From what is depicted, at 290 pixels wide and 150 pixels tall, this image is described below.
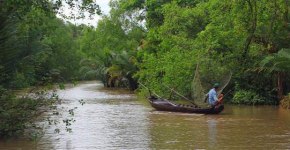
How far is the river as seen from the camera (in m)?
12.4

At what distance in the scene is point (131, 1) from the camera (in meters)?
40.7

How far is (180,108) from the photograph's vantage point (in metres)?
20.2

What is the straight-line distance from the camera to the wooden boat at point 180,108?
1947 cm

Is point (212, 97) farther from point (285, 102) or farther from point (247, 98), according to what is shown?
point (247, 98)

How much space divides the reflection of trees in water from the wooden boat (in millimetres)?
1117

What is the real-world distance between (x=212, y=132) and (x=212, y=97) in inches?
195

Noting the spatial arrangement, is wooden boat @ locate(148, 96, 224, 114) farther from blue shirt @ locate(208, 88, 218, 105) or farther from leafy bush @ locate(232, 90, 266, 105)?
leafy bush @ locate(232, 90, 266, 105)

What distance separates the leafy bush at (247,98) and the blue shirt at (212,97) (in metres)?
4.86

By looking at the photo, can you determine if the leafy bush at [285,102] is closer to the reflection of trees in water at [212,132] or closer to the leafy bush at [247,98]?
the leafy bush at [247,98]

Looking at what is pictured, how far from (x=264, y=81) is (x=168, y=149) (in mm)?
14193

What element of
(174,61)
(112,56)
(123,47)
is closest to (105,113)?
(174,61)

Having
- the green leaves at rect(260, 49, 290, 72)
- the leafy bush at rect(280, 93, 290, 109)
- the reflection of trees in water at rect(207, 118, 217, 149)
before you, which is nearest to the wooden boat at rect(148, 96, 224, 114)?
the reflection of trees in water at rect(207, 118, 217, 149)

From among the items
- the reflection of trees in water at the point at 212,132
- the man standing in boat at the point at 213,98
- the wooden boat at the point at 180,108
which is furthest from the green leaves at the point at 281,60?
the reflection of trees in water at the point at 212,132

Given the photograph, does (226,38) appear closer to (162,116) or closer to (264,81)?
(264,81)
